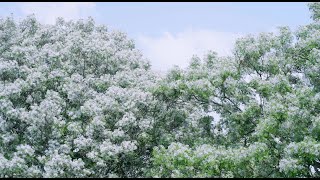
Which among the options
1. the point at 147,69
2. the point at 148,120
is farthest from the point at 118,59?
the point at 148,120

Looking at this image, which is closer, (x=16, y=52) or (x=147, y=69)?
(x=16, y=52)

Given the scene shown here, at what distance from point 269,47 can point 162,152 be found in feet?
21.2

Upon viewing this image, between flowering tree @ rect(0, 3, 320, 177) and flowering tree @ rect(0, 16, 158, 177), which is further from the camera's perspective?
flowering tree @ rect(0, 16, 158, 177)

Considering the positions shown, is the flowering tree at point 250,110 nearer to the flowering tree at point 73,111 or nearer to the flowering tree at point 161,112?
the flowering tree at point 161,112

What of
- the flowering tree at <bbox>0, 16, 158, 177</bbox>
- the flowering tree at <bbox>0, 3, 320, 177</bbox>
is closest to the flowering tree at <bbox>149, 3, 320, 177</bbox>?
the flowering tree at <bbox>0, 3, 320, 177</bbox>

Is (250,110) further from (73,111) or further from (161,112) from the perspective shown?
(73,111)

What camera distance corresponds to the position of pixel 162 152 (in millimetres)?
15648

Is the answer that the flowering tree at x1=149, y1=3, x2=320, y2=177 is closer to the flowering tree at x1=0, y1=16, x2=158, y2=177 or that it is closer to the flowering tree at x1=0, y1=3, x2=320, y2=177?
the flowering tree at x1=0, y1=3, x2=320, y2=177

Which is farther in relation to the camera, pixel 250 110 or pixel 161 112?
pixel 161 112

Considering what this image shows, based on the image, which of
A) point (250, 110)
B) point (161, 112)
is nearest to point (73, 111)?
point (161, 112)

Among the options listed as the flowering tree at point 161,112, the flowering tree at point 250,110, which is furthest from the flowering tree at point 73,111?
the flowering tree at point 250,110

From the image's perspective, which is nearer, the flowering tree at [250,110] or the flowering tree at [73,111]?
the flowering tree at [250,110]

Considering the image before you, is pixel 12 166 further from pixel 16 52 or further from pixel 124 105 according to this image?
pixel 16 52

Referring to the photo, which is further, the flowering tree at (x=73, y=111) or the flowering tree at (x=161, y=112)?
the flowering tree at (x=73, y=111)
